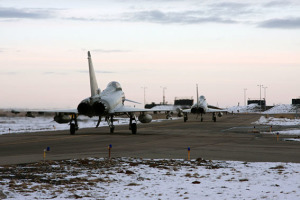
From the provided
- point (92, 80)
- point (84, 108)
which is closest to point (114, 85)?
point (92, 80)

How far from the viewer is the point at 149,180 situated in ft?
48.2

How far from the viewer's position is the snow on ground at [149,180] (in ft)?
40.3

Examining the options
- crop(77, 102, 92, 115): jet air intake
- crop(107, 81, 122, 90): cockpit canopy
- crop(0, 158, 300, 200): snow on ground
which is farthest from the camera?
crop(107, 81, 122, 90): cockpit canopy

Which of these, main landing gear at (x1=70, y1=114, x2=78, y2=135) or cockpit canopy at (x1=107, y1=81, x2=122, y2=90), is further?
cockpit canopy at (x1=107, y1=81, x2=122, y2=90)

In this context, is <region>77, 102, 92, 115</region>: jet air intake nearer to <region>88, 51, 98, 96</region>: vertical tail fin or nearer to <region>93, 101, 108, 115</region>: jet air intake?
<region>93, 101, 108, 115</region>: jet air intake

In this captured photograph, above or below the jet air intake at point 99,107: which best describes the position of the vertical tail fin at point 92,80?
above

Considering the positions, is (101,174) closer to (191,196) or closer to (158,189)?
(158,189)

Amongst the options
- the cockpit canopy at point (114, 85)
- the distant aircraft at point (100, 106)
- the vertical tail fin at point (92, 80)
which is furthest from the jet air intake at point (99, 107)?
the cockpit canopy at point (114, 85)

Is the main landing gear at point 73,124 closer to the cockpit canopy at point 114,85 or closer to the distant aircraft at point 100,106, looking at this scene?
the distant aircraft at point 100,106

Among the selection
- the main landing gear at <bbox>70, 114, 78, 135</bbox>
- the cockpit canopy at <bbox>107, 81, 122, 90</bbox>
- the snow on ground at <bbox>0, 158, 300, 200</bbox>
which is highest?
the cockpit canopy at <bbox>107, 81, 122, 90</bbox>

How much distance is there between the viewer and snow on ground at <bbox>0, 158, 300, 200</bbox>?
12281 mm

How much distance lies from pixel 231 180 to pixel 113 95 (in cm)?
2741

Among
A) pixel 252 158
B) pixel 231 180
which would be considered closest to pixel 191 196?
pixel 231 180

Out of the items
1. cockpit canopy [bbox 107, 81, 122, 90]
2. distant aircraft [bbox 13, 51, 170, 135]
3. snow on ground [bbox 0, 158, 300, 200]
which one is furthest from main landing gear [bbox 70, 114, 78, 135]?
snow on ground [bbox 0, 158, 300, 200]
